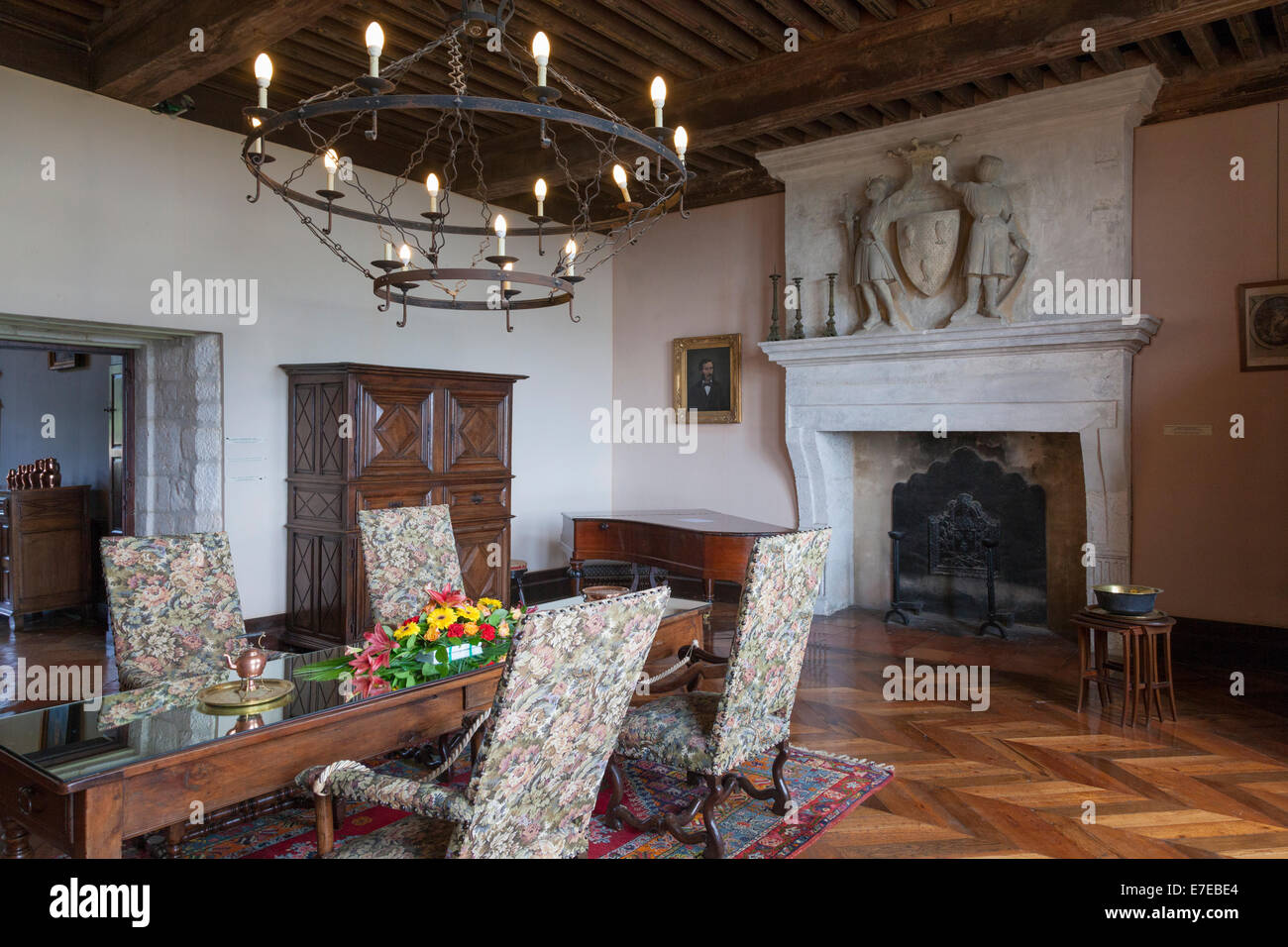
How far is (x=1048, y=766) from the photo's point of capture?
3.67 meters

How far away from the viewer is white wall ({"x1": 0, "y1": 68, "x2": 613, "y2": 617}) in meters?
4.60

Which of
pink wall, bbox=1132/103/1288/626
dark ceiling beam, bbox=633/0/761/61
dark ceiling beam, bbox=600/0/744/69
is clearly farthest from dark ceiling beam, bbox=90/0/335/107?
pink wall, bbox=1132/103/1288/626

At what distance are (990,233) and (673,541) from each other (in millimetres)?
2950

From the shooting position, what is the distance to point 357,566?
17.6 feet

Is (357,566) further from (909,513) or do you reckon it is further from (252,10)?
(909,513)

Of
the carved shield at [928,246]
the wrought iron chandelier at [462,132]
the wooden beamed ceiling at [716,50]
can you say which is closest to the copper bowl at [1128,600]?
the carved shield at [928,246]

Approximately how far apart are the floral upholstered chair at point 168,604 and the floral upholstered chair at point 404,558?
587 mm

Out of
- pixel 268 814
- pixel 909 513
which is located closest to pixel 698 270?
pixel 909 513

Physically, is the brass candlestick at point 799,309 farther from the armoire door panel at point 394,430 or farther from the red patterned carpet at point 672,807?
the red patterned carpet at point 672,807

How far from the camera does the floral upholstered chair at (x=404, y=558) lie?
379cm

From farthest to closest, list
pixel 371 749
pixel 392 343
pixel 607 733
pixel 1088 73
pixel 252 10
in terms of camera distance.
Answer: pixel 392 343, pixel 1088 73, pixel 252 10, pixel 371 749, pixel 607 733

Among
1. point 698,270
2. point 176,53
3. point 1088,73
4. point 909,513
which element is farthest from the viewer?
point 698,270

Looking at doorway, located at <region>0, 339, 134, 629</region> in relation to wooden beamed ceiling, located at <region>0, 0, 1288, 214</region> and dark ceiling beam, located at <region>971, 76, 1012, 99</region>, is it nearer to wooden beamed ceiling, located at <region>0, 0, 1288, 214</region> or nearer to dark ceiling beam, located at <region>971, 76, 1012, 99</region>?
wooden beamed ceiling, located at <region>0, 0, 1288, 214</region>

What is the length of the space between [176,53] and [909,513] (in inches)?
227
